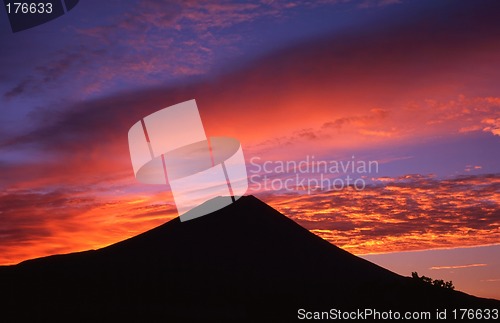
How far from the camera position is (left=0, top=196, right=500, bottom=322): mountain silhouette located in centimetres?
3591

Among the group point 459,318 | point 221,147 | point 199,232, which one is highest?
point 221,147

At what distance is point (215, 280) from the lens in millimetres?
48969

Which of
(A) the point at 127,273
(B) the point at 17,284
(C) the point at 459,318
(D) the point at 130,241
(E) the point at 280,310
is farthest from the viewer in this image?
(D) the point at 130,241

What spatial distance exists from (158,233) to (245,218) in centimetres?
1030

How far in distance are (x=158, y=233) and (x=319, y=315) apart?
2620cm

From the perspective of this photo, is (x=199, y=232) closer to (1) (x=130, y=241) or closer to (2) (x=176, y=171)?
(1) (x=130, y=241)

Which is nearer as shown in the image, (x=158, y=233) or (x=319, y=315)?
(x=319, y=315)

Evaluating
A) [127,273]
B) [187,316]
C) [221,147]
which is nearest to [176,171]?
[221,147]

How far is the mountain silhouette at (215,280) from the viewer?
35906 mm

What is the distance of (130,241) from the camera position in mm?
57156

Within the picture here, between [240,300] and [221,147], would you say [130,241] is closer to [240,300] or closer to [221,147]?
[240,300]

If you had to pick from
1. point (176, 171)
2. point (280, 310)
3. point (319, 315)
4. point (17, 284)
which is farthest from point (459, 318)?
point (17, 284)

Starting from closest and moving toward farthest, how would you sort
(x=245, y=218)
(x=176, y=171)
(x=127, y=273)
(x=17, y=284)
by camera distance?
(x=176, y=171) < (x=17, y=284) < (x=127, y=273) < (x=245, y=218)

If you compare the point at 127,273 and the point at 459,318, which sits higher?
the point at 127,273
